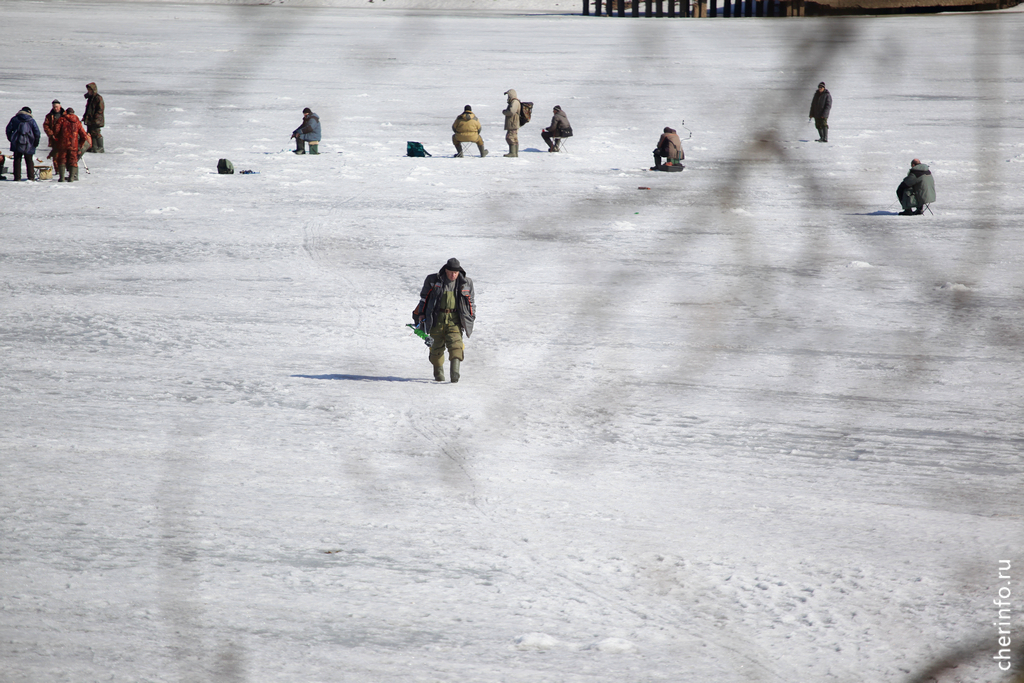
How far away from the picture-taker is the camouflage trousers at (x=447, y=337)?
7859 millimetres

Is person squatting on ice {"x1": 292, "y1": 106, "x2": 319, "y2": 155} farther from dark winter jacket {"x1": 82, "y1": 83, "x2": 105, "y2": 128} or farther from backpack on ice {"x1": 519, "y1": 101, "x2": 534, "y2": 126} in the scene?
backpack on ice {"x1": 519, "y1": 101, "x2": 534, "y2": 126}

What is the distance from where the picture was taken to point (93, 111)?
1764 centimetres

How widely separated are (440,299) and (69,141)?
1096 cm

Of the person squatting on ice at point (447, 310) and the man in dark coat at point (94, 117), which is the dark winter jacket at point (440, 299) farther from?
the man in dark coat at point (94, 117)

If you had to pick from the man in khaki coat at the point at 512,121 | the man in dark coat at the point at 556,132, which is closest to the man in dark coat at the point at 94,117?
the man in khaki coat at the point at 512,121

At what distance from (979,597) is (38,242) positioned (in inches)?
461

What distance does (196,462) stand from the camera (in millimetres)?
6219

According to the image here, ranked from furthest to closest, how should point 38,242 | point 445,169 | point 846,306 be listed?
point 445,169 → point 38,242 → point 846,306

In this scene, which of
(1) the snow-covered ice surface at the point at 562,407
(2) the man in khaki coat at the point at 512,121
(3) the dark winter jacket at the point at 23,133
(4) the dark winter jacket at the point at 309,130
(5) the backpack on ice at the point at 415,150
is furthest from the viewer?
(5) the backpack on ice at the point at 415,150

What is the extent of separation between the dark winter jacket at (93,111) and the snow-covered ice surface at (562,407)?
7.37 metres

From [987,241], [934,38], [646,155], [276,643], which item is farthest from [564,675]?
[646,155]

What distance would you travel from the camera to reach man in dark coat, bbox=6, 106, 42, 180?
15.4 metres

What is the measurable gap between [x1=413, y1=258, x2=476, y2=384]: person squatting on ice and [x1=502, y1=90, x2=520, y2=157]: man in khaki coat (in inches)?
426

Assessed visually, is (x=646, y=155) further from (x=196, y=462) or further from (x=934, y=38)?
(x=934, y=38)
